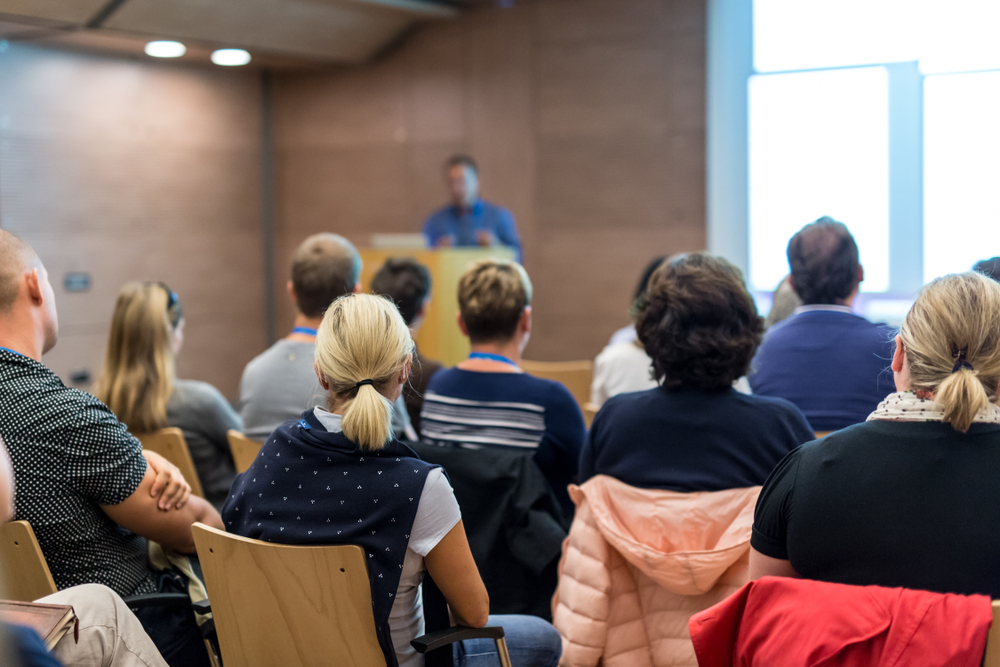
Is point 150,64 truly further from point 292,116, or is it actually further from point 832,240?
point 832,240

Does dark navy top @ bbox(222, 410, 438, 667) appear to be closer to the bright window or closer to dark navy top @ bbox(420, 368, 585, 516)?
dark navy top @ bbox(420, 368, 585, 516)

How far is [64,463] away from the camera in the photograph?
6.06 ft

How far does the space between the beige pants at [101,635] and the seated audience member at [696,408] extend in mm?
1084

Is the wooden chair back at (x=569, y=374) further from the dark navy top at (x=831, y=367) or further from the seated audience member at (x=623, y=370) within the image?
the dark navy top at (x=831, y=367)

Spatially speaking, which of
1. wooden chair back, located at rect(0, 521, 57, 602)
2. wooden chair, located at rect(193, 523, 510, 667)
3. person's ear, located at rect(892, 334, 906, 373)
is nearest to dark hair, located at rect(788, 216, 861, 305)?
person's ear, located at rect(892, 334, 906, 373)

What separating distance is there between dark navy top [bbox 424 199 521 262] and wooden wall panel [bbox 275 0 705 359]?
0.34 meters

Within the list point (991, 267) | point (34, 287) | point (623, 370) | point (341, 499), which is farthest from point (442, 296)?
point (341, 499)

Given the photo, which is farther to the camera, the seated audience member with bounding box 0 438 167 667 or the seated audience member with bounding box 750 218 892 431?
the seated audience member with bounding box 750 218 892 431

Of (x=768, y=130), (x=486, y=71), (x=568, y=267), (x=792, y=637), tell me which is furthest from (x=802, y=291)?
(x=486, y=71)

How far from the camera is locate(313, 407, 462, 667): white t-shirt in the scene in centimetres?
166

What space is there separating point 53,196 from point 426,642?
17.6 feet

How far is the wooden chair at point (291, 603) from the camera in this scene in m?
1.61

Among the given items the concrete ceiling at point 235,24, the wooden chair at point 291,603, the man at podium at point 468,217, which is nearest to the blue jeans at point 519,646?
the wooden chair at point 291,603

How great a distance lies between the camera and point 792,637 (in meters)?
1.41
